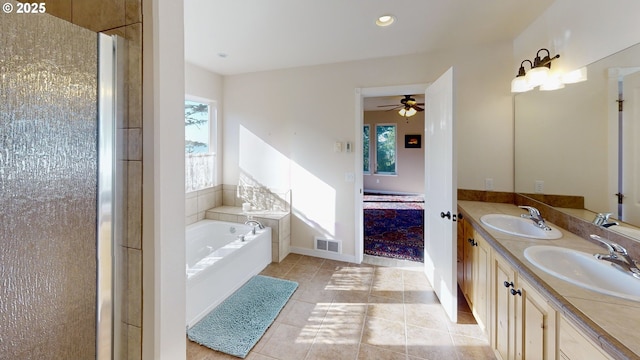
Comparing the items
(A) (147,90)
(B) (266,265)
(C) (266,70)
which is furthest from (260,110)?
(A) (147,90)

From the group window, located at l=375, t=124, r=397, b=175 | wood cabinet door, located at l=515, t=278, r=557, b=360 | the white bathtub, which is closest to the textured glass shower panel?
the white bathtub

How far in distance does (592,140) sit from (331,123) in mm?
2365

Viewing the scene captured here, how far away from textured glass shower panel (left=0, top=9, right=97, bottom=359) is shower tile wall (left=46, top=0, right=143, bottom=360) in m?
0.09

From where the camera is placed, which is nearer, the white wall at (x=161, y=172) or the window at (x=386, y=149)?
the white wall at (x=161, y=172)

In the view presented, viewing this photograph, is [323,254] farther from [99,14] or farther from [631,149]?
[99,14]

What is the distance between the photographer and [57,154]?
739 millimetres

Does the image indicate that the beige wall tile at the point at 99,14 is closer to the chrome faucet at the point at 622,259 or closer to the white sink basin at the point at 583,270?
the white sink basin at the point at 583,270

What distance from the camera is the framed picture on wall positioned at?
26.2 ft

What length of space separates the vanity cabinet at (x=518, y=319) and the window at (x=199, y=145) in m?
3.41

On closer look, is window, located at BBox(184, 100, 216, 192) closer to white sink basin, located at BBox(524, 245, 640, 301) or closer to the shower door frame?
the shower door frame

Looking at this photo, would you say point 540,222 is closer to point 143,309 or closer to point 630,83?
point 630,83

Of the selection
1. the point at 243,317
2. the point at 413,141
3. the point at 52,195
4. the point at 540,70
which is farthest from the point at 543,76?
the point at 413,141

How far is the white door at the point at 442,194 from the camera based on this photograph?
2152 mm

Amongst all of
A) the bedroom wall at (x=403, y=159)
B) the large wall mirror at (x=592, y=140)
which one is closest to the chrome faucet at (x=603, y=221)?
the large wall mirror at (x=592, y=140)
